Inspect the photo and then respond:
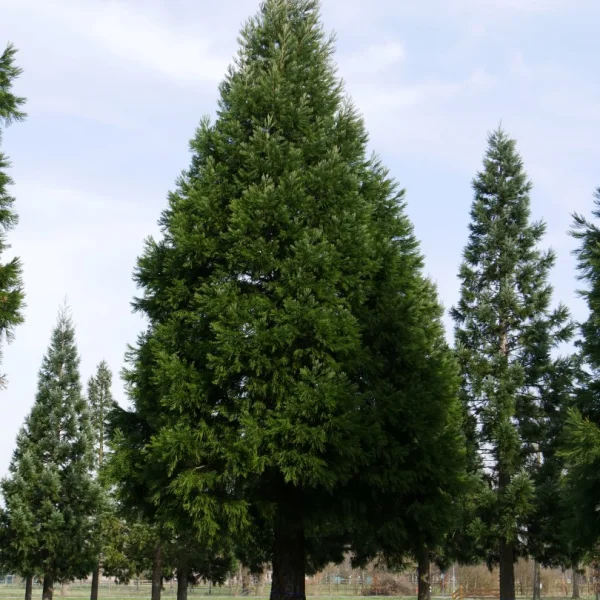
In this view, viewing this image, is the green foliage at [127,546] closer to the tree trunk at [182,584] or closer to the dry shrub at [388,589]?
the tree trunk at [182,584]

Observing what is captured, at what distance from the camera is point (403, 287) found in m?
16.7

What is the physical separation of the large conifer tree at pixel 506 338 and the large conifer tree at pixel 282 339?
10.1 m

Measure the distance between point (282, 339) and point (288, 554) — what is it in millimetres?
4426

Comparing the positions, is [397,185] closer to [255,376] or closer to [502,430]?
[255,376]

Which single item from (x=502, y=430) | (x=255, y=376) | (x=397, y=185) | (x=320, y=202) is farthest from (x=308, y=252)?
(x=502, y=430)

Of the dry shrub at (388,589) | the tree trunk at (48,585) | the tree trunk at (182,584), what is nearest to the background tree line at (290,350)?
the tree trunk at (182,584)

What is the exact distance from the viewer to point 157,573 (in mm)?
34281

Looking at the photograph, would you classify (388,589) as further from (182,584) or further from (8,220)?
(8,220)

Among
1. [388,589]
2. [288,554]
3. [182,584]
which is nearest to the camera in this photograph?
[288,554]

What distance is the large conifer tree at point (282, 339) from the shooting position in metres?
13.9

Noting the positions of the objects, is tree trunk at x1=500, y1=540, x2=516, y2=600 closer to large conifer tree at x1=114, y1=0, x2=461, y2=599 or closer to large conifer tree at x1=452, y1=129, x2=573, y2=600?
large conifer tree at x1=452, y1=129, x2=573, y2=600

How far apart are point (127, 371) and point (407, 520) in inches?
262

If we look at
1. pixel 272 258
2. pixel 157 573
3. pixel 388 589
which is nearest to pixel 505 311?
pixel 272 258

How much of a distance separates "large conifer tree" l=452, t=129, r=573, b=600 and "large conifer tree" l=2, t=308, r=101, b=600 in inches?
746
